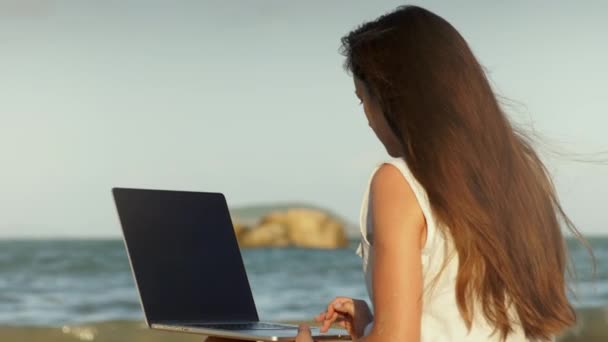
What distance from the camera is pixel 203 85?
20.3 meters

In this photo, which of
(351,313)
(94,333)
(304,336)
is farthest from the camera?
(94,333)

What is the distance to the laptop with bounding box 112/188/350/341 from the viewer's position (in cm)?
262

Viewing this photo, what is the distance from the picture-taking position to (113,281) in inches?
664

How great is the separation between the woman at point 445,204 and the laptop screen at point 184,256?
27.7 inches

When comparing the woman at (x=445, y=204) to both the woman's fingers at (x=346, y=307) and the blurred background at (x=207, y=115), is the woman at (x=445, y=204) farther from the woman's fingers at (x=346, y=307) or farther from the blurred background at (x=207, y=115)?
the blurred background at (x=207, y=115)

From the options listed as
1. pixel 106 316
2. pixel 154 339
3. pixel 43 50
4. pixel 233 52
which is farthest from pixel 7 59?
pixel 154 339

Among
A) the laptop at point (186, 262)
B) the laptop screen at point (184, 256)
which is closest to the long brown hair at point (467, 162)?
the laptop at point (186, 262)

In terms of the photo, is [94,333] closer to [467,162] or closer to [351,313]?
[351,313]

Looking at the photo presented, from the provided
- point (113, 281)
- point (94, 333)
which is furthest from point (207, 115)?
point (94, 333)

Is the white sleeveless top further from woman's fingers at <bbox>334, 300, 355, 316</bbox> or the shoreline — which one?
the shoreline

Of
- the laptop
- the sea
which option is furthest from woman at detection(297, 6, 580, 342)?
the sea

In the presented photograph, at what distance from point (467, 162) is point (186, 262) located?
38.5 inches

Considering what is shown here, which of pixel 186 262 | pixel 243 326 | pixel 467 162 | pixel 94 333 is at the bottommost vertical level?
pixel 94 333

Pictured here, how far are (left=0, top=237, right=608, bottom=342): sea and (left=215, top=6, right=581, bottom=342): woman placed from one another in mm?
7729
